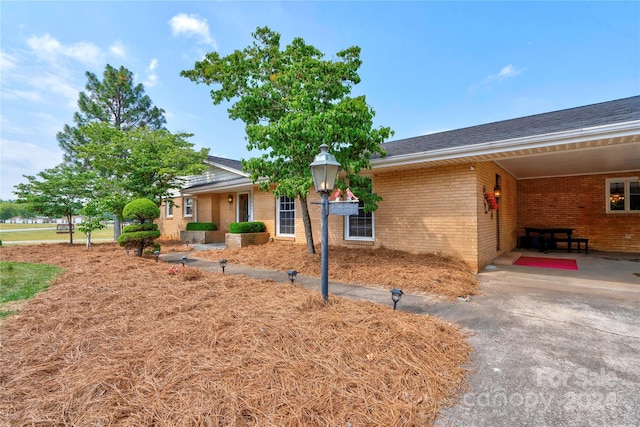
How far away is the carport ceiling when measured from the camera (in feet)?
22.0

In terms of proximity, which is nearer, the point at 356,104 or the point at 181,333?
the point at 181,333

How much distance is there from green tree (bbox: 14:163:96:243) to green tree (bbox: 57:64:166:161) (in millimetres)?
8041

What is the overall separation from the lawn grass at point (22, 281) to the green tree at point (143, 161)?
239 inches

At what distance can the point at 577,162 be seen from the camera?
8227mm

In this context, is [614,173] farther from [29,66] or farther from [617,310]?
[29,66]

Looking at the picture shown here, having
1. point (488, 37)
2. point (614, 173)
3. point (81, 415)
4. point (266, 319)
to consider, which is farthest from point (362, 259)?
point (614, 173)

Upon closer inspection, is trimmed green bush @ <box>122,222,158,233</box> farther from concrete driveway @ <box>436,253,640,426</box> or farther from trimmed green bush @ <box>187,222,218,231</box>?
concrete driveway @ <box>436,253,640,426</box>

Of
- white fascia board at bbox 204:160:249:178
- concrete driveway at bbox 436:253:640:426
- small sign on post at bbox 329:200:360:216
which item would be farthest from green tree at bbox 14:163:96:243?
concrete driveway at bbox 436:253:640:426

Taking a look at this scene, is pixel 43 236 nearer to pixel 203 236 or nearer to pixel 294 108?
pixel 203 236

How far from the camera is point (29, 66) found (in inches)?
311

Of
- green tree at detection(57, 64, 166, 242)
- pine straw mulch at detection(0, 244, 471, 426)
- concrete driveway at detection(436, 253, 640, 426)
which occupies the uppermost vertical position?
green tree at detection(57, 64, 166, 242)

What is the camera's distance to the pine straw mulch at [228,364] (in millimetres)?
1928

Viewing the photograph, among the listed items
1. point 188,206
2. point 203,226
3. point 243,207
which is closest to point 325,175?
point 243,207

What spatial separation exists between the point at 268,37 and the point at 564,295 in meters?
9.62
